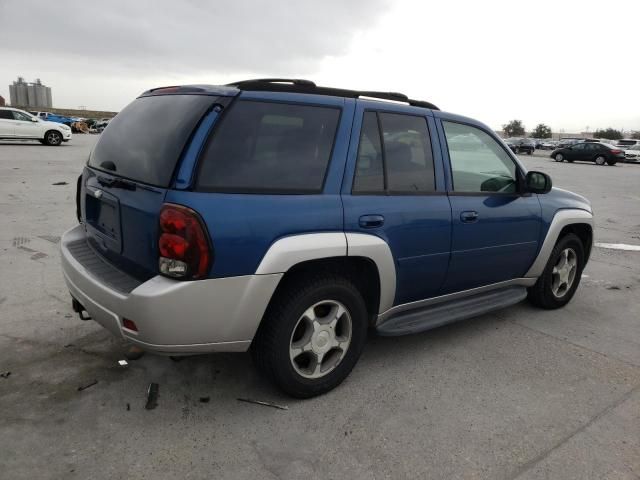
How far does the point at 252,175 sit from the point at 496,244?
2.13m

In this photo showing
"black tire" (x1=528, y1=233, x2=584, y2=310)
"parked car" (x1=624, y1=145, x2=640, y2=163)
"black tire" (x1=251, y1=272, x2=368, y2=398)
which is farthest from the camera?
"parked car" (x1=624, y1=145, x2=640, y2=163)

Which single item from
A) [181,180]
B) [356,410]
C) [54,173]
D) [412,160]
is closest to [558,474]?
[356,410]

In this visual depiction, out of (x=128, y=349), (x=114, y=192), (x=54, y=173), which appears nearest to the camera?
(x=114, y=192)

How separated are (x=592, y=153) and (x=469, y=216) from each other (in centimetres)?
3426

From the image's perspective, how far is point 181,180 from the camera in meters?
2.47

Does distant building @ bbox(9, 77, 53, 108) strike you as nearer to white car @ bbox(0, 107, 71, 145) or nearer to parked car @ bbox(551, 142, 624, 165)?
white car @ bbox(0, 107, 71, 145)

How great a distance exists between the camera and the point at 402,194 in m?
3.25

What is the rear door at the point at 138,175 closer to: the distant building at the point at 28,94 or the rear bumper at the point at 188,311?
the rear bumper at the point at 188,311

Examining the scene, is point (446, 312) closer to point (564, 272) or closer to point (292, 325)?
point (292, 325)

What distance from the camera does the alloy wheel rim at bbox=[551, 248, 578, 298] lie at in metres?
4.66

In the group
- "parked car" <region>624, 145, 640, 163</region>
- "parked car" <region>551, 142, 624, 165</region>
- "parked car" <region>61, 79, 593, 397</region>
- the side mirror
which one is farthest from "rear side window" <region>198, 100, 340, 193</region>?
"parked car" <region>624, 145, 640, 163</region>

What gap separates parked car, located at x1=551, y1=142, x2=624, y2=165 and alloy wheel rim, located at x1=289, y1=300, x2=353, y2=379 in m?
34.6

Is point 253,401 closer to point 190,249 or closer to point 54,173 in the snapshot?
point 190,249

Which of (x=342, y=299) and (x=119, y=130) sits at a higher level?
(x=119, y=130)
